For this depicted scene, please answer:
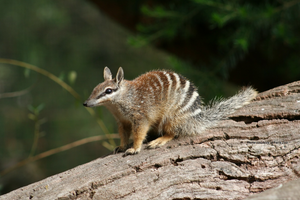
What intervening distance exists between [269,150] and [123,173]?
3.62ft

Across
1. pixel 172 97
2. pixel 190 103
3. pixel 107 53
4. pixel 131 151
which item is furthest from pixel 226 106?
pixel 107 53

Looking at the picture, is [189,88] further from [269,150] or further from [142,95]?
[269,150]

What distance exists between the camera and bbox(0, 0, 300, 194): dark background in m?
3.53

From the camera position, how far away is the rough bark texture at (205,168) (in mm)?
2260

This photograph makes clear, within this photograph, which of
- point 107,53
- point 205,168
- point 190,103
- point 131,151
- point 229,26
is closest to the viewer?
point 205,168

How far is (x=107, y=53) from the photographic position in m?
7.28

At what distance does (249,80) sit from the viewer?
13.5 ft

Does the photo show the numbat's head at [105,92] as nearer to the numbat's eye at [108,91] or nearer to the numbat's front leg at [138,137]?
the numbat's eye at [108,91]

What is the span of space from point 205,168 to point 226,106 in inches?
28.9

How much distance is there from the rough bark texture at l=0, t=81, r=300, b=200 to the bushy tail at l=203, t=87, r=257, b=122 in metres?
0.18

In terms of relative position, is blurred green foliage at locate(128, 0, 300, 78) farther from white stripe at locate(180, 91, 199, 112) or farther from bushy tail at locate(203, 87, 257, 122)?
white stripe at locate(180, 91, 199, 112)

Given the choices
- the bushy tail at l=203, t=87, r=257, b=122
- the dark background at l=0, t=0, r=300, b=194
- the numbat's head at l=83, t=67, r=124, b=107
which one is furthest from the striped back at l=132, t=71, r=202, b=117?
the dark background at l=0, t=0, r=300, b=194

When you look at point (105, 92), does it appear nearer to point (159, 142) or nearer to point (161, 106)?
point (161, 106)

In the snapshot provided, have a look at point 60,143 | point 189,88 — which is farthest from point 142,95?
point 60,143
